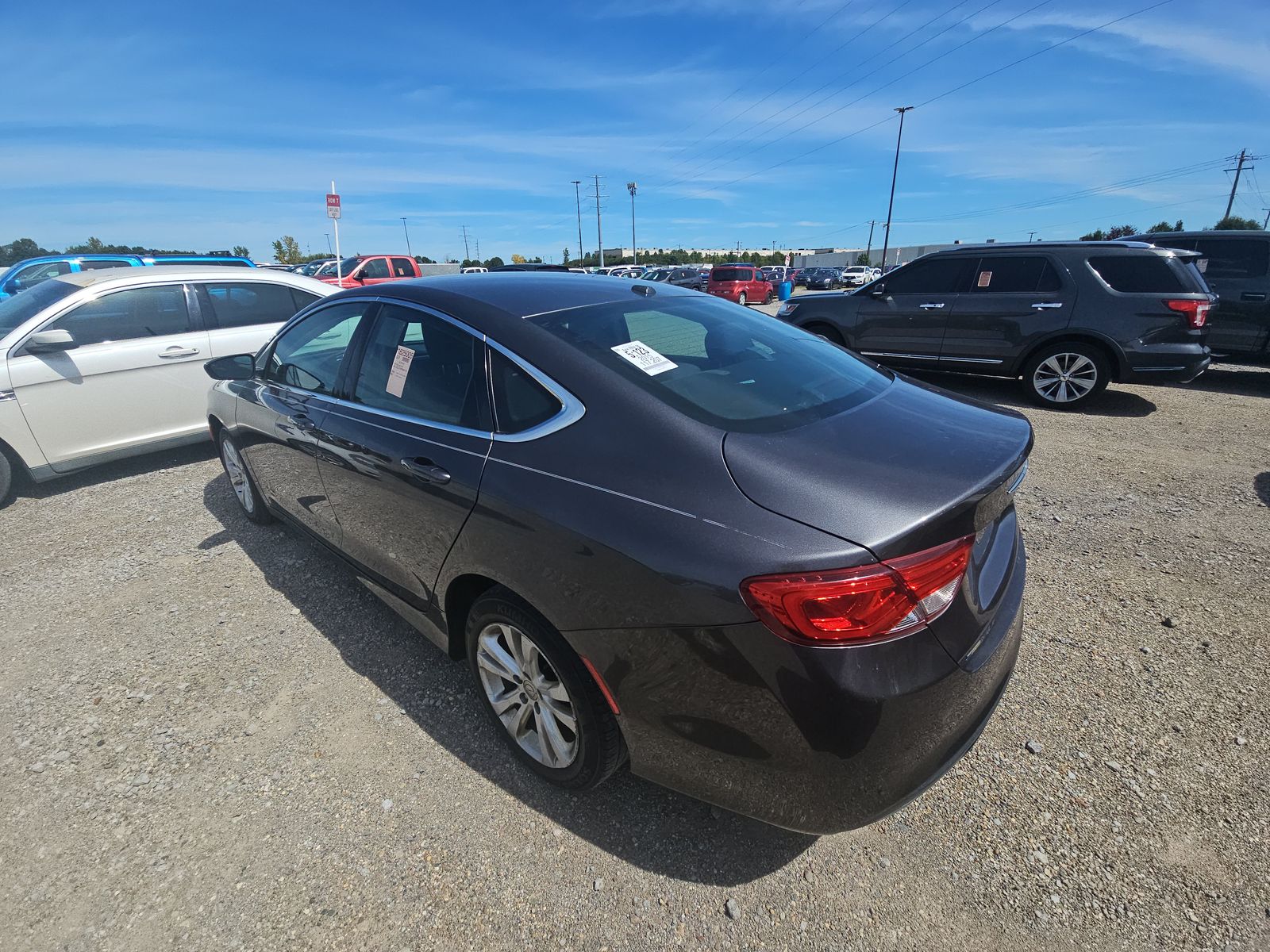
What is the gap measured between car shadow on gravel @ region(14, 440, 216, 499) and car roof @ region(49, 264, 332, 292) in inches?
57.5

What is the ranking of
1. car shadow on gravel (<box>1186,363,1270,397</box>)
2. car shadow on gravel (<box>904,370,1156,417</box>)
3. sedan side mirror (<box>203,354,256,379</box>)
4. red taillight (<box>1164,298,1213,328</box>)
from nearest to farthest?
sedan side mirror (<box>203,354,256,379</box>) < red taillight (<box>1164,298,1213,328</box>) < car shadow on gravel (<box>904,370,1156,417</box>) < car shadow on gravel (<box>1186,363,1270,397</box>)

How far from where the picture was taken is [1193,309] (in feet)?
19.1

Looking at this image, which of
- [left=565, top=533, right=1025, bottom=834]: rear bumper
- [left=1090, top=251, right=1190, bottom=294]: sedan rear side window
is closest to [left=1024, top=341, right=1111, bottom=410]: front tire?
[left=1090, top=251, right=1190, bottom=294]: sedan rear side window

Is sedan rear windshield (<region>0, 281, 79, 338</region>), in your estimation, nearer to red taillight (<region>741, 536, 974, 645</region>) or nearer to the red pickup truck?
red taillight (<region>741, 536, 974, 645</region>)

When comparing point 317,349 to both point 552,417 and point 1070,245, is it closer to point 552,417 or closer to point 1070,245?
point 552,417

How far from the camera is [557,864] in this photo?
1.84 metres

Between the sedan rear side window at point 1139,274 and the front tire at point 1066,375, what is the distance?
0.65m

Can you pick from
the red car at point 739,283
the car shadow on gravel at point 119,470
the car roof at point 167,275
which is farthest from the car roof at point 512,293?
the red car at point 739,283

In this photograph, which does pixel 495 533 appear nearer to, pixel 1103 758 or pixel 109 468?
pixel 1103 758

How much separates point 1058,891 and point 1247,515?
3546 mm

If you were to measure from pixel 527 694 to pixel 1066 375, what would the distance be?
691cm

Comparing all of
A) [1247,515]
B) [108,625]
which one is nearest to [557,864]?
[108,625]

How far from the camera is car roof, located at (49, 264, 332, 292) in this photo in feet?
16.3

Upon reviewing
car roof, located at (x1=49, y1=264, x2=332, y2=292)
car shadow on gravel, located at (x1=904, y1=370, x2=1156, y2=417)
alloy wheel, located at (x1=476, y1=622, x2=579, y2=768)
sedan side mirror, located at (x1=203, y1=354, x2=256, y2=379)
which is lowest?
car shadow on gravel, located at (x1=904, y1=370, x2=1156, y2=417)
